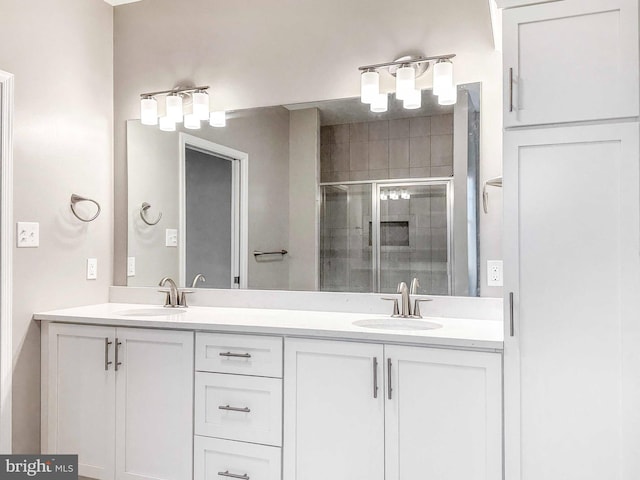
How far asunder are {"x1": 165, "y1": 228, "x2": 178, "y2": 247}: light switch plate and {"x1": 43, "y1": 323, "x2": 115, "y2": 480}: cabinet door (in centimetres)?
70

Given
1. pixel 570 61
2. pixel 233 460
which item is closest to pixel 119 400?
pixel 233 460

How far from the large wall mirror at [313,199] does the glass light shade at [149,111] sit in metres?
0.08

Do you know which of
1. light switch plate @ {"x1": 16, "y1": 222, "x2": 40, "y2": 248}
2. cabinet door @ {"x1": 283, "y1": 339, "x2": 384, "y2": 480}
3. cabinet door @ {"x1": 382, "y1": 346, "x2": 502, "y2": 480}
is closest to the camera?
cabinet door @ {"x1": 382, "y1": 346, "x2": 502, "y2": 480}

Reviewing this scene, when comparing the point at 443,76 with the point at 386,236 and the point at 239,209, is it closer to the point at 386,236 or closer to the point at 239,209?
the point at 386,236

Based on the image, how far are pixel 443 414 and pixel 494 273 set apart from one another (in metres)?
0.75

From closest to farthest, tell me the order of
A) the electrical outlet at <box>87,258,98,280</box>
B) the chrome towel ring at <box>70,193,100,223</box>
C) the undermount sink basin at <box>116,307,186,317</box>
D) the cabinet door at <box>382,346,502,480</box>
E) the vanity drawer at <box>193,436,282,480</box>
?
the cabinet door at <box>382,346,502,480</box>
the vanity drawer at <box>193,436,282,480</box>
the undermount sink basin at <box>116,307,186,317</box>
the chrome towel ring at <box>70,193,100,223</box>
the electrical outlet at <box>87,258,98,280</box>

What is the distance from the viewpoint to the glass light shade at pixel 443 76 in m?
2.29

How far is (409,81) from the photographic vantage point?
2.35m

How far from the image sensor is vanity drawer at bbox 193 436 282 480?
203 centimetres

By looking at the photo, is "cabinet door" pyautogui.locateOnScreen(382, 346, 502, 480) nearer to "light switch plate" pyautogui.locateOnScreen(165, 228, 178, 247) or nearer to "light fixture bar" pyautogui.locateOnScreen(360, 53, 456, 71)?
"light fixture bar" pyautogui.locateOnScreen(360, 53, 456, 71)

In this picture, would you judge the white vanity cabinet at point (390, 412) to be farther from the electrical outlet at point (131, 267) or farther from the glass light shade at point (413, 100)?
the electrical outlet at point (131, 267)

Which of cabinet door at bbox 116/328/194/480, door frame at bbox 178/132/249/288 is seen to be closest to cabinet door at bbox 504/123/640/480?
cabinet door at bbox 116/328/194/480

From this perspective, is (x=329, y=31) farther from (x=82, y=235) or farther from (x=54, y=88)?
(x=82, y=235)

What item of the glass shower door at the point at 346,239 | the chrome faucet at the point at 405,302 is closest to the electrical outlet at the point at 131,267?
the glass shower door at the point at 346,239
